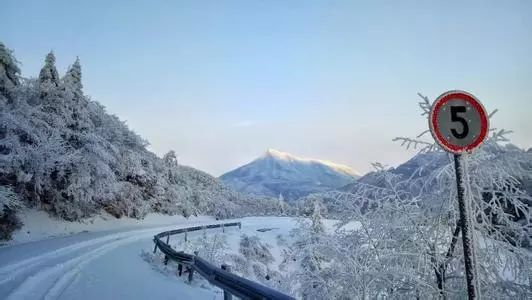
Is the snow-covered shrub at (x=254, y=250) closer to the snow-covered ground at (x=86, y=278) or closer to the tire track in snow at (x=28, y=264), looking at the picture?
the tire track in snow at (x=28, y=264)

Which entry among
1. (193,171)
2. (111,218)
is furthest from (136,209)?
(193,171)

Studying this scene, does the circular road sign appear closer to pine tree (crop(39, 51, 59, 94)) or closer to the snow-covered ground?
the snow-covered ground

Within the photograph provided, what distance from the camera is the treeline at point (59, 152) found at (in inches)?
829

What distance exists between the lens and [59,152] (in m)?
24.6

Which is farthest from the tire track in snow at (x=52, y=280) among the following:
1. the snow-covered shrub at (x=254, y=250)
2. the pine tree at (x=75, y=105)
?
the snow-covered shrub at (x=254, y=250)

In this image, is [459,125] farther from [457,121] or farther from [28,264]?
[28,264]

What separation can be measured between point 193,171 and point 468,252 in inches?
3435

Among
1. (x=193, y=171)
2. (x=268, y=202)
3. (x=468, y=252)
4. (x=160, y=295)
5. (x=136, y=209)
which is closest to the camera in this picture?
(x=468, y=252)

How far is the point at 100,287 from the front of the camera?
28.2ft

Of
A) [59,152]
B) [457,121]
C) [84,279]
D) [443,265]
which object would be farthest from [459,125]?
[59,152]

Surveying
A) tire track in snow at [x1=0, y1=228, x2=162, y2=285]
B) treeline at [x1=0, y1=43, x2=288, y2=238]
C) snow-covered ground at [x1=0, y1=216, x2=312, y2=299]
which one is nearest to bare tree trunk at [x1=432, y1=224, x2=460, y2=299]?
snow-covered ground at [x1=0, y1=216, x2=312, y2=299]

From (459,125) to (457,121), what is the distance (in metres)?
0.04

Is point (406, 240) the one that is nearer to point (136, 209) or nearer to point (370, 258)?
point (370, 258)

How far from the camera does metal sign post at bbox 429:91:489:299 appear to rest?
3.21 m
